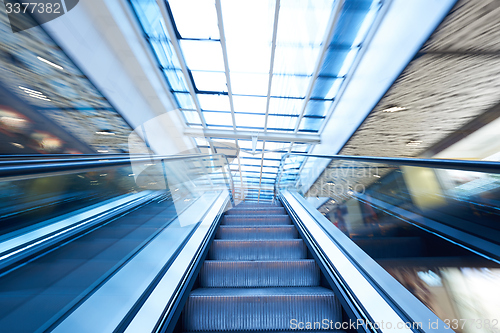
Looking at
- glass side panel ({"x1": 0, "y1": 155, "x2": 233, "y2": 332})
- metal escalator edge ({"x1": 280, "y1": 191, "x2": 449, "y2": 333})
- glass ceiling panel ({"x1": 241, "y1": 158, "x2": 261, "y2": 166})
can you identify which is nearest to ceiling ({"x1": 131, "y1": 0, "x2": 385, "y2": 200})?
glass ceiling panel ({"x1": 241, "y1": 158, "x2": 261, "y2": 166})

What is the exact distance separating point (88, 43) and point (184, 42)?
2.45 m

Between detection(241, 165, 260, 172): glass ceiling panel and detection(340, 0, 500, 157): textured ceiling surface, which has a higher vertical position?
detection(340, 0, 500, 157): textured ceiling surface

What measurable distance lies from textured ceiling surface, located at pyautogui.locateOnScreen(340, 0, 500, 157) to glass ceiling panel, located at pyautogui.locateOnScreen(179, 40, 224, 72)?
4.81m

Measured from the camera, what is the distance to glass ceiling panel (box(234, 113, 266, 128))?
10016mm

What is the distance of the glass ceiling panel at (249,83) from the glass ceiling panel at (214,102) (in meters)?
0.76

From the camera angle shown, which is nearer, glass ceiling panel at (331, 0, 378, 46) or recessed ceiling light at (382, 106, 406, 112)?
glass ceiling panel at (331, 0, 378, 46)

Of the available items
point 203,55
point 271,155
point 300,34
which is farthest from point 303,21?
point 271,155

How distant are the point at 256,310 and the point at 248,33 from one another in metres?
6.54

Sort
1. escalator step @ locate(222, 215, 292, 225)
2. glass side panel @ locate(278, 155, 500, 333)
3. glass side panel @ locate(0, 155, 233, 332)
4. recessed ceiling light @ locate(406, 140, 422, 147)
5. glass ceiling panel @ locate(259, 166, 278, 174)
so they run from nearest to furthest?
1. glass side panel @ locate(0, 155, 233, 332)
2. glass side panel @ locate(278, 155, 500, 333)
3. escalator step @ locate(222, 215, 292, 225)
4. recessed ceiling light @ locate(406, 140, 422, 147)
5. glass ceiling panel @ locate(259, 166, 278, 174)

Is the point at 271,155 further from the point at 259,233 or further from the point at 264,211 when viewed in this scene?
the point at 259,233

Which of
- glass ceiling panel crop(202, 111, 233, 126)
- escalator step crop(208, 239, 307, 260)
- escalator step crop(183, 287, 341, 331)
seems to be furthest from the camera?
glass ceiling panel crop(202, 111, 233, 126)

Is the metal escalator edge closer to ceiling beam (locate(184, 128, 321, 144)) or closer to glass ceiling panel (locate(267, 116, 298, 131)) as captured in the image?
glass ceiling panel (locate(267, 116, 298, 131))

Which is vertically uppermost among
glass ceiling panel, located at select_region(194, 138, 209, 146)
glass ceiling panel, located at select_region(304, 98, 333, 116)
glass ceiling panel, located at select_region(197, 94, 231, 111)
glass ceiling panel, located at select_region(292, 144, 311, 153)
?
glass ceiling panel, located at select_region(197, 94, 231, 111)

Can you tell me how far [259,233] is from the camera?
3.32m
